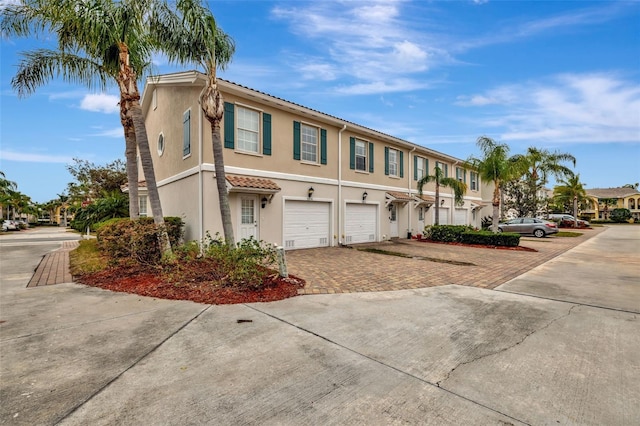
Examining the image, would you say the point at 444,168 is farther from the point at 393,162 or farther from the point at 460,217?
the point at 393,162

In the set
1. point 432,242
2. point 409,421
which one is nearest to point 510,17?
point 432,242

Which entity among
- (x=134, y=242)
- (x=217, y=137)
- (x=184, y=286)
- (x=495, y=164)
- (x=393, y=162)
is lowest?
(x=184, y=286)

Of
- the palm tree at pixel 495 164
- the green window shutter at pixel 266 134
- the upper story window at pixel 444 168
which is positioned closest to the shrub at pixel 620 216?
the upper story window at pixel 444 168

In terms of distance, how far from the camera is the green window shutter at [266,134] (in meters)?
11.3

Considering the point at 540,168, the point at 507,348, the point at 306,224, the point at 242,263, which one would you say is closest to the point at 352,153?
the point at 306,224

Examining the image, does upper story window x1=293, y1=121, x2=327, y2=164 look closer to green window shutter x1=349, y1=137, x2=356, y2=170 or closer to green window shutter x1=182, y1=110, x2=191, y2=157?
green window shutter x1=349, y1=137, x2=356, y2=170

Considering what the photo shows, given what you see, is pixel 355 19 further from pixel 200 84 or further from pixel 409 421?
pixel 409 421

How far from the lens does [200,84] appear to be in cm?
1021

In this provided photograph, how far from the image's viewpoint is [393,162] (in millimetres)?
17328

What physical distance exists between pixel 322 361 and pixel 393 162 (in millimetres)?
15385

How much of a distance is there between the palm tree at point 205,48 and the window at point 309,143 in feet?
16.5

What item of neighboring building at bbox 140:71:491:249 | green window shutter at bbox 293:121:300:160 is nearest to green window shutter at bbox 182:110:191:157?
neighboring building at bbox 140:71:491:249

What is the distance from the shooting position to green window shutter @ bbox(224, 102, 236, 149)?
404 inches

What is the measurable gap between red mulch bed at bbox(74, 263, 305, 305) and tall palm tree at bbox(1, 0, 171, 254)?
997 millimetres
